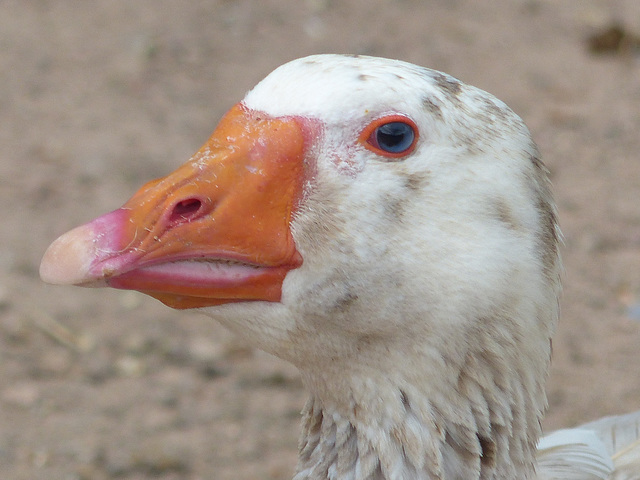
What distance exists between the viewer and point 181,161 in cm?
534

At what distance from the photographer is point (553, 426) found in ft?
13.3

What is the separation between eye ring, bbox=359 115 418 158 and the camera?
192 centimetres

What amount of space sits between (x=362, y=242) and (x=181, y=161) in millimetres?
3579

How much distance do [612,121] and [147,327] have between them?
3.50 metres

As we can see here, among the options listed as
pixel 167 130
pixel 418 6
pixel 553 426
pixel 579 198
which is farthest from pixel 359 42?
pixel 553 426

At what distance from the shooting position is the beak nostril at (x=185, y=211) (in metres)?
1.89

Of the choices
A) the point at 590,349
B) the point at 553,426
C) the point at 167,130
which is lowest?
the point at 553,426

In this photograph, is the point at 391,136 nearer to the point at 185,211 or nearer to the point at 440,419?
the point at 185,211

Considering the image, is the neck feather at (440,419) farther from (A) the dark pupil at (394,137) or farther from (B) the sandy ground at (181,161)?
(B) the sandy ground at (181,161)

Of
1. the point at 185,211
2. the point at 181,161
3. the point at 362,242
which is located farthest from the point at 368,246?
the point at 181,161

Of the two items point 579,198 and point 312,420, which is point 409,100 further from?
point 579,198

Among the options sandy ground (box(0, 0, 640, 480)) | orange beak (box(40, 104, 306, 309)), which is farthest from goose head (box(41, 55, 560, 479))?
sandy ground (box(0, 0, 640, 480))

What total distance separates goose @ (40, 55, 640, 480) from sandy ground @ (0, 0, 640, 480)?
1.93 m

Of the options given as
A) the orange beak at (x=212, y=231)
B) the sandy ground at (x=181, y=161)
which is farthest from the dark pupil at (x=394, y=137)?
the sandy ground at (x=181, y=161)
